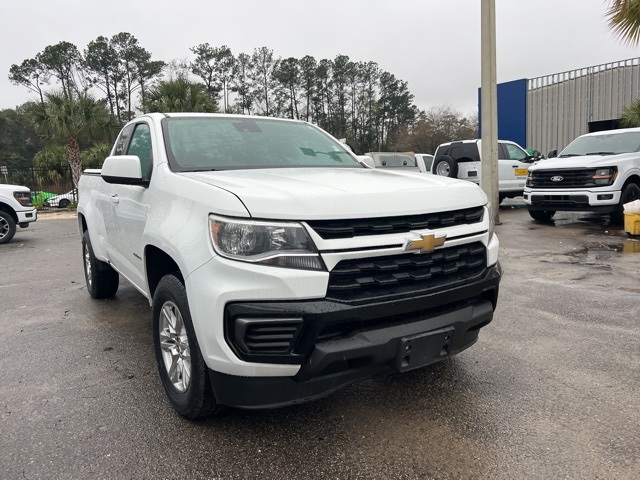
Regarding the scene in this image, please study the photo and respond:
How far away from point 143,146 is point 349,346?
252cm

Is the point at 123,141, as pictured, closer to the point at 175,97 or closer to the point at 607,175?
the point at 607,175

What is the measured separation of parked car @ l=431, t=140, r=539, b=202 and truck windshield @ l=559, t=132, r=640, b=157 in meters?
3.10

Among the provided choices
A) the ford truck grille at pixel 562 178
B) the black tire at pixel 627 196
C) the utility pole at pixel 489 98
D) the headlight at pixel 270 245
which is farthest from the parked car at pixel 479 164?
the headlight at pixel 270 245

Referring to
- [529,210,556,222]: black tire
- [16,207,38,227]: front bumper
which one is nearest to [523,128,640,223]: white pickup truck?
[529,210,556,222]: black tire

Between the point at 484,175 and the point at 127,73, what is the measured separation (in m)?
48.7

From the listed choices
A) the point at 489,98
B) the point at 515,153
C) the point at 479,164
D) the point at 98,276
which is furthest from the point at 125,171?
the point at 515,153

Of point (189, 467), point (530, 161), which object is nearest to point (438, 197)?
point (189, 467)

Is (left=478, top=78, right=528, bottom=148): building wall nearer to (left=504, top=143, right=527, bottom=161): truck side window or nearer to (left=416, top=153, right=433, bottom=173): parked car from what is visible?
(left=416, top=153, right=433, bottom=173): parked car

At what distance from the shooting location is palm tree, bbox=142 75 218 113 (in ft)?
62.4

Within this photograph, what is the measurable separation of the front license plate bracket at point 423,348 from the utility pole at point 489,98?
8716mm

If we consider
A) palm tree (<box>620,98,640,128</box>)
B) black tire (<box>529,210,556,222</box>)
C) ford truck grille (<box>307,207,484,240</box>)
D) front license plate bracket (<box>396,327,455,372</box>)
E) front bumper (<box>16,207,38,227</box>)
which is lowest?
black tire (<box>529,210,556,222</box>)

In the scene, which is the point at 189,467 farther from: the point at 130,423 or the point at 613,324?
the point at 613,324

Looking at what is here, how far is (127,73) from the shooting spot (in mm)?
50844

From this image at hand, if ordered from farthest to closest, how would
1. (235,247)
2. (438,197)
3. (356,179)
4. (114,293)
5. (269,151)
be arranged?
(114,293) < (269,151) < (356,179) < (438,197) < (235,247)
